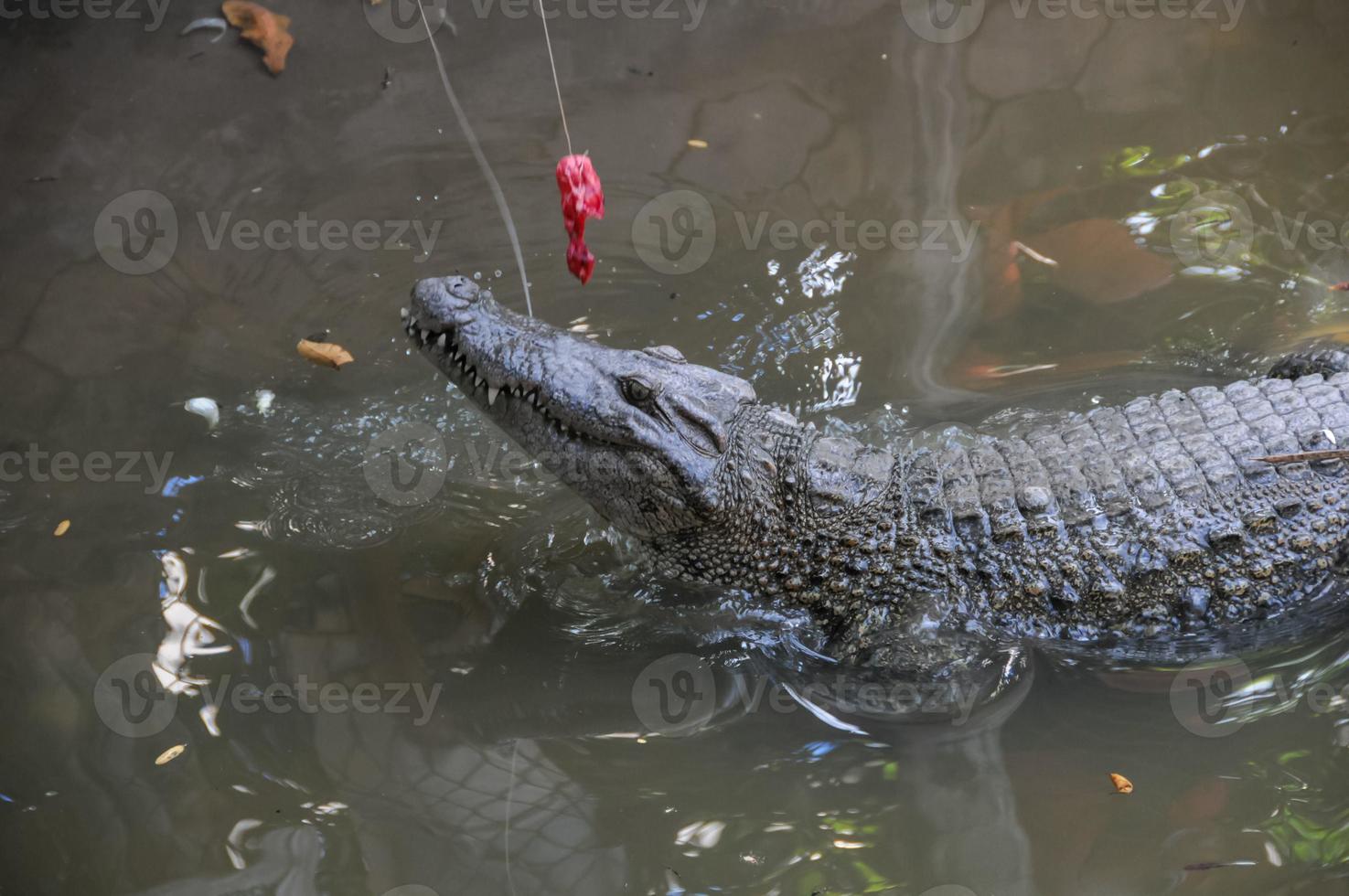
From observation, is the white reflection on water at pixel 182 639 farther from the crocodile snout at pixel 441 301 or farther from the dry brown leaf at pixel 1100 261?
the dry brown leaf at pixel 1100 261

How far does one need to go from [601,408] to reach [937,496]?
46.2 inches

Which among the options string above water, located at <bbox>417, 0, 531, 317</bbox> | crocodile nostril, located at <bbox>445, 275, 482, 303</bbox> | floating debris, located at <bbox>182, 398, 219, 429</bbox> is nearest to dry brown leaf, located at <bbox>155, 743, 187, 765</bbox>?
floating debris, located at <bbox>182, 398, 219, 429</bbox>

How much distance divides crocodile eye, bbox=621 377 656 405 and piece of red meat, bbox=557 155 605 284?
37 centimetres

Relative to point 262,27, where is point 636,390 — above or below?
below

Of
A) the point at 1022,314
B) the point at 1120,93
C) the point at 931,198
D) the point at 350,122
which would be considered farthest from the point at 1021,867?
the point at 350,122

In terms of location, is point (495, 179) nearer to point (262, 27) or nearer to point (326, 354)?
point (326, 354)

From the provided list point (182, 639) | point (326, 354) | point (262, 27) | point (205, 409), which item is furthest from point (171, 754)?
point (262, 27)

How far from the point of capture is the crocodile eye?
3.39m

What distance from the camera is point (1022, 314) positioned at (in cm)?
466

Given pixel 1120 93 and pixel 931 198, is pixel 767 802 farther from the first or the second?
pixel 1120 93

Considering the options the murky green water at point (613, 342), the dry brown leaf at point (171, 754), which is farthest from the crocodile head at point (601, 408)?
the dry brown leaf at point (171, 754)

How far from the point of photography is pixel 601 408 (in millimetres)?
3418

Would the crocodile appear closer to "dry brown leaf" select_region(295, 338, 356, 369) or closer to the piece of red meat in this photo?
the piece of red meat

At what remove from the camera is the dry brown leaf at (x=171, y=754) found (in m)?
3.31
